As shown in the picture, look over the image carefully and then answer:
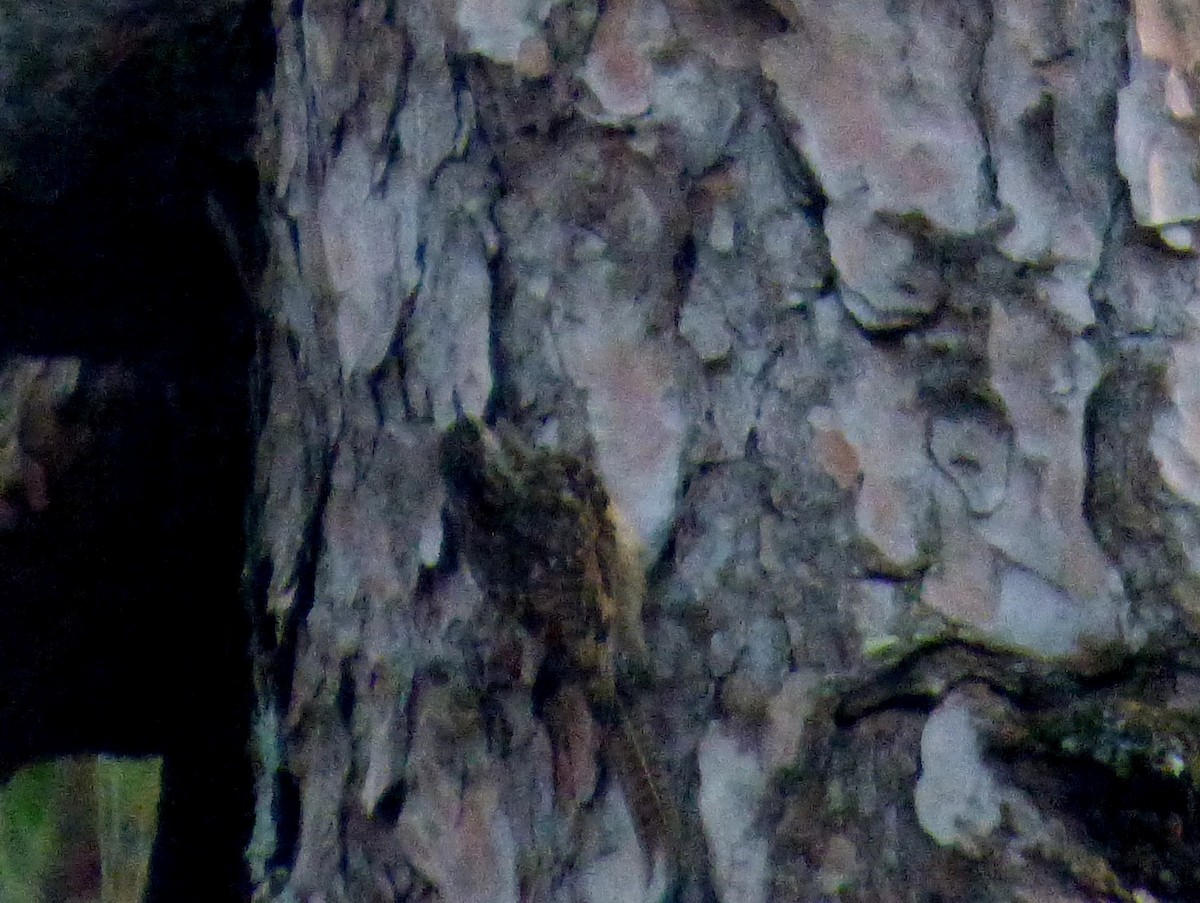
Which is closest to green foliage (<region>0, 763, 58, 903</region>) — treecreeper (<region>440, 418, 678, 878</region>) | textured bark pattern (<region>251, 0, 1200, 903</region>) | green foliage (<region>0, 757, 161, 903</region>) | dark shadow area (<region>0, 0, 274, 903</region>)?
green foliage (<region>0, 757, 161, 903</region>)

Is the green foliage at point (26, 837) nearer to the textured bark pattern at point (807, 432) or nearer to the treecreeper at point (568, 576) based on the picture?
the textured bark pattern at point (807, 432)

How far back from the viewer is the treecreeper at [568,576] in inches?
22.1

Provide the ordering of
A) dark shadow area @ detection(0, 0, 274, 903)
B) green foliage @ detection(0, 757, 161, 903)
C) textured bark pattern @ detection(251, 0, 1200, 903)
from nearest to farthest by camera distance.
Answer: textured bark pattern @ detection(251, 0, 1200, 903) < dark shadow area @ detection(0, 0, 274, 903) < green foliage @ detection(0, 757, 161, 903)

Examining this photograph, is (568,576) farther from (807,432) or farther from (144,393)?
(144,393)

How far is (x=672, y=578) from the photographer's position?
1.84 feet

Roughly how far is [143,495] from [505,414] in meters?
0.44

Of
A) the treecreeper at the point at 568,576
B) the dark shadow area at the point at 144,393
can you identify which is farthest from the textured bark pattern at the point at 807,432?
the dark shadow area at the point at 144,393

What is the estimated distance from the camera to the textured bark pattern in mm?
513

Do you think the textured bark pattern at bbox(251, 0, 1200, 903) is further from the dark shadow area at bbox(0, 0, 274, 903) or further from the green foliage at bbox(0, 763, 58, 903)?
the green foliage at bbox(0, 763, 58, 903)

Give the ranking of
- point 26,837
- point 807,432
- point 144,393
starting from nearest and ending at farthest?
point 807,432 < point 144,393 < point 26,837

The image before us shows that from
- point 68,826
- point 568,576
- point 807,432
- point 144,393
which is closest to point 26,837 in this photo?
point 68,826

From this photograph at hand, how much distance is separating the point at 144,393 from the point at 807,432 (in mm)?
541

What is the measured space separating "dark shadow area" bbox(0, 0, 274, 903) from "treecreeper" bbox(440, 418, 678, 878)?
1.17 feet

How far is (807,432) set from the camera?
0.55 metres
